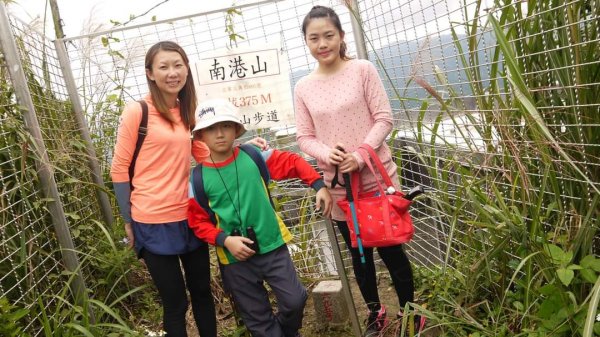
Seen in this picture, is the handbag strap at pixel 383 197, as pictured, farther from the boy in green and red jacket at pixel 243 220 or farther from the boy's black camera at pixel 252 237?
the boy's black camera at pixel 252 237

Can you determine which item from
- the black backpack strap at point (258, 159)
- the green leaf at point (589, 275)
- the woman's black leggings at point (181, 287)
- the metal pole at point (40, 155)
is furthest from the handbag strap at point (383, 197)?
the metal pole at point (40, 155)

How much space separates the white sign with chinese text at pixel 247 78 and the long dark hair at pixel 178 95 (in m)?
0.58

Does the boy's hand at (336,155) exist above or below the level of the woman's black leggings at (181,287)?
above

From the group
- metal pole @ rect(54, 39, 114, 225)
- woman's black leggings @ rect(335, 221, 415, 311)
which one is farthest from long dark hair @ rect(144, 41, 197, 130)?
metal pole @ rect(54, 39, 114, 225)

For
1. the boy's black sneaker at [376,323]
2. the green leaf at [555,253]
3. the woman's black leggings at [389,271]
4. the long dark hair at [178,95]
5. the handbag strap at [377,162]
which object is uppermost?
the long dark hair at [178,95]

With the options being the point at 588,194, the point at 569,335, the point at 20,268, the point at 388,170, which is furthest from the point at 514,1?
the point at 20,268

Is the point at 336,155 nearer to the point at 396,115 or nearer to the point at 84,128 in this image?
the point at 396,115

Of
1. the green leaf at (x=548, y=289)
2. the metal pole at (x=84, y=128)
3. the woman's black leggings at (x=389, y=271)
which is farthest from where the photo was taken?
the metal pole at (x=84, y=128)

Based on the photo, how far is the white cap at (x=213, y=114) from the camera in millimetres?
2057

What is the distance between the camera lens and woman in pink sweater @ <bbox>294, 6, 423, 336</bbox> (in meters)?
2.20

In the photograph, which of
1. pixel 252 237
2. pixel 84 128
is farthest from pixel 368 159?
pixel 84 128

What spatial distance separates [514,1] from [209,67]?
5.87 ft

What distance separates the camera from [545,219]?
186cm

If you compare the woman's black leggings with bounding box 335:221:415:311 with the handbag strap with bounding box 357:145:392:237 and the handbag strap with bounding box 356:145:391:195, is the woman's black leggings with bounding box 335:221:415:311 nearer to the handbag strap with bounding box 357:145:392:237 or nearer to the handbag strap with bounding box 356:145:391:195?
the handbag strap with bounding box 357:145:392:237
